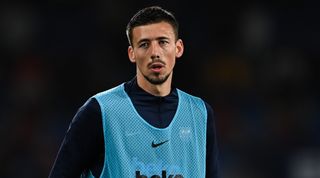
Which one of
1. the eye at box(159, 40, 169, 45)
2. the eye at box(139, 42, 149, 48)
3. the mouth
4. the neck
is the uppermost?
the eye at box(159, 40, 169, 45)

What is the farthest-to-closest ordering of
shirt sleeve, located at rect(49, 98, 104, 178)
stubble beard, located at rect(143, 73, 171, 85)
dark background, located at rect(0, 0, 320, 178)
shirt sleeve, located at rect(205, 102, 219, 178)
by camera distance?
dark background, located at rect(0, 0, 320, 178)
shirt sleeve, located at rect(205, 102, 219, 178)
stubble beard, located at rect(143, 73, 171, 85)
shirt sleeve, located at rect(49, 98, 104, 178)

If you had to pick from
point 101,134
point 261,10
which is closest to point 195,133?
point 101,134

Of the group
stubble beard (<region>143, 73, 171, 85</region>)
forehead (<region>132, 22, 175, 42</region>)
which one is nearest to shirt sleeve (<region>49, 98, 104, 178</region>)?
stubble beard (<region>143, 73, 171, 85</region>)

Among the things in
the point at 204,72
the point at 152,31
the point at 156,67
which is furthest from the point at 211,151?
the point at 204,72

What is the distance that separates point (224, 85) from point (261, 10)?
163 centimetres

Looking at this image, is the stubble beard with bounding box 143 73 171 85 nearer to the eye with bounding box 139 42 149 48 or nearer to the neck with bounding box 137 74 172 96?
the neck with bounding box 137 74 172 96

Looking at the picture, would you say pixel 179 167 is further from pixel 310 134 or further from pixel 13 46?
pixel 13 46

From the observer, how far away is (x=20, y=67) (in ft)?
37.0

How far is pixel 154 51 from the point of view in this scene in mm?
3639

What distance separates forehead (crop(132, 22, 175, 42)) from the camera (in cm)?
371

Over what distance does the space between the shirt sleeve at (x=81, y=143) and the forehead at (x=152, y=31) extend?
1.35ft

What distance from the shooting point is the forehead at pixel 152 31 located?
12.2ft

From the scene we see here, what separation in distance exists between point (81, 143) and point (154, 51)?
1.83ft

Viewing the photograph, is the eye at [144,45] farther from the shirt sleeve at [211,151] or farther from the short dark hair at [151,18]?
the shirt sleeve at [211,151]
